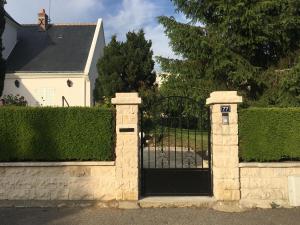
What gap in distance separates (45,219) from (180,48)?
7.79 meters

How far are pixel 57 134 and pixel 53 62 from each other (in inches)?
868

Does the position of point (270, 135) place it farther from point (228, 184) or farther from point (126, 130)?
point (126, 130)

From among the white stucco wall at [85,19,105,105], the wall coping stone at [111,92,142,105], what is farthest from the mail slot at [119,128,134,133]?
Result: the white stucco wall at [85,19,105,105]

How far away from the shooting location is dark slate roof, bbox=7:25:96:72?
2986 centimetres

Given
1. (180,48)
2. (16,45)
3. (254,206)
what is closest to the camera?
(254,206)

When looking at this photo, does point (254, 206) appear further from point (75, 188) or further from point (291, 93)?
point (291, 93)

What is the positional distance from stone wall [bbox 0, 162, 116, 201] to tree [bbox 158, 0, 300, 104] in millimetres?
5775

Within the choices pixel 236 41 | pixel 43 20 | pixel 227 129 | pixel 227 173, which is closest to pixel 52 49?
pixel 43 20

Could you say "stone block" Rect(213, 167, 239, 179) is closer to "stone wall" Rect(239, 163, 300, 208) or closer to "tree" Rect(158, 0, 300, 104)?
"stone wall" Rect(239, 163, 300, 208)

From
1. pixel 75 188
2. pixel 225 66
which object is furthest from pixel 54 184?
pixel 225 66

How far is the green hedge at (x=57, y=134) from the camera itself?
911cm

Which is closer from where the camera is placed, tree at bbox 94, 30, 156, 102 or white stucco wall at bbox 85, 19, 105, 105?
tree at bbox 94, 30, 156, 102

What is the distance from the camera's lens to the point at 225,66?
1312 centimetres

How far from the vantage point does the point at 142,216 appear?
805 centimetres
